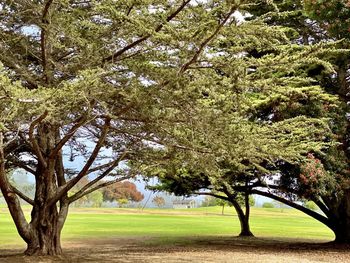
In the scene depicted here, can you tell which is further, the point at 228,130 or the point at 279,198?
the point at 279,198

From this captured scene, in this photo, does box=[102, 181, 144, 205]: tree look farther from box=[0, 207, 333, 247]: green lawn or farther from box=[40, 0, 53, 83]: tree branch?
box=[40, 0, 53, 83]: tree branch

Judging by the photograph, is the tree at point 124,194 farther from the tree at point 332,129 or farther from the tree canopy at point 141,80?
the tree canopy at point 141,80

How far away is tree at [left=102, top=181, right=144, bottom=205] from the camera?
68.6 meters

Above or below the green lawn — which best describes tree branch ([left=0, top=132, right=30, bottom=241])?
above

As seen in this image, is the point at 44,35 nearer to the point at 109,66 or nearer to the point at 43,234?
the point at 109,66

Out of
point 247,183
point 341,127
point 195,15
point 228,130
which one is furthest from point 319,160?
point 195,15

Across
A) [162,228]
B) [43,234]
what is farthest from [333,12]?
[162,228]

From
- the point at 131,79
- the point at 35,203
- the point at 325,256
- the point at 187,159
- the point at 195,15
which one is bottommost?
the point at 325,256

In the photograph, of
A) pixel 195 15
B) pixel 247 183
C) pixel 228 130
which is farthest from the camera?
pixel 247 183

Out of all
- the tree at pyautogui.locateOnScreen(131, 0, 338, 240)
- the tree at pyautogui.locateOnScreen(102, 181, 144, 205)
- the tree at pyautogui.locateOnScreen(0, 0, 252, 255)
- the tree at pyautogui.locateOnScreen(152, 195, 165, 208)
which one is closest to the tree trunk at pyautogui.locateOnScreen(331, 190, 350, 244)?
the tree at pyautogui.locateOnScreen(131, 0, 338, 240)

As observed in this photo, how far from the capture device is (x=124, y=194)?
2800 inches

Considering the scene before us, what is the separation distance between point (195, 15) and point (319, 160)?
7896mm

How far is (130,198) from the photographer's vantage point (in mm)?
72750

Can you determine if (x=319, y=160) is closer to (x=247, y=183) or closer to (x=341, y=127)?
(x=341, y=127)
